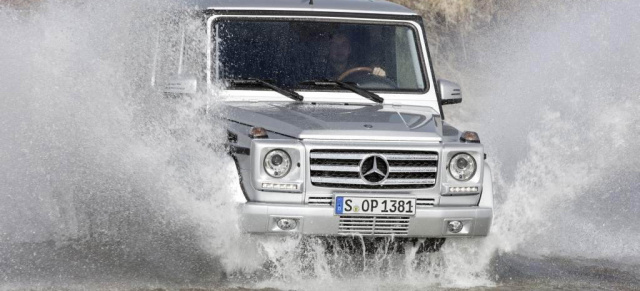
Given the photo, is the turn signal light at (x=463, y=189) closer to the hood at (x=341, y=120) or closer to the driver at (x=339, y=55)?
the hood at (x=341, y=120)

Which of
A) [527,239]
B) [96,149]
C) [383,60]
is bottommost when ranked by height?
[527,239]

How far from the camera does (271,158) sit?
27.2ft

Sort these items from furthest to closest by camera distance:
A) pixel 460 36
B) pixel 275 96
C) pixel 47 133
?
1. pixel 460 36
2. pixel 47 133
3. pixel 275 96

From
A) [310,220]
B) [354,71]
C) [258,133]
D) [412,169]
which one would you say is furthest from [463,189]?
[354,71]

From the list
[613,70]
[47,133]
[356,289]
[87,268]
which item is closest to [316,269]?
[356,289]

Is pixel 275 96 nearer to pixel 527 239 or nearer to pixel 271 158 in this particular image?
pixel 271 158

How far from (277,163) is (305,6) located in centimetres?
192

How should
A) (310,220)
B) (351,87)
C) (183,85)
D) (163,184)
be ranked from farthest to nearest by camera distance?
(351,87) < (183,85) < (163,184) < (310,220)

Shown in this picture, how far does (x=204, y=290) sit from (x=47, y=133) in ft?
11.0

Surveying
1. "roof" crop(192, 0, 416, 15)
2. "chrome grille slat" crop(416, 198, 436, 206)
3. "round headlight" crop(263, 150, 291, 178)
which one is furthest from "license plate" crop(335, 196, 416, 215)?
"roof" crop(192, 0, 416, 15)

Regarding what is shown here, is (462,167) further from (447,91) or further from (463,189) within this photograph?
(447,91)

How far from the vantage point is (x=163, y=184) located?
9.04m

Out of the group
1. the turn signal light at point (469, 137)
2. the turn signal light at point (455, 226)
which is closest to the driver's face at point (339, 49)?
the turn signal light at point (469, 137)

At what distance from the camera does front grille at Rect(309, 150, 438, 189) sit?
8.30 metres
